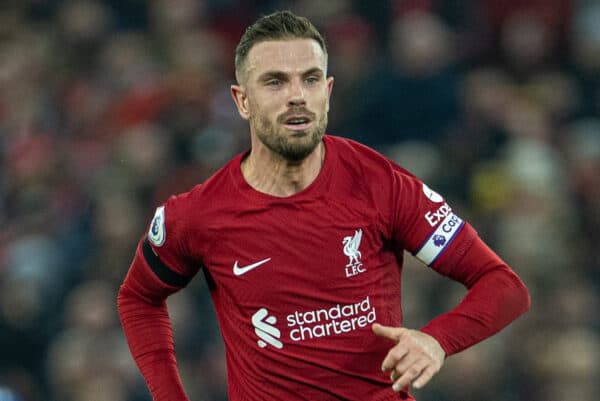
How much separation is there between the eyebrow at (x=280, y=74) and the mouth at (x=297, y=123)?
0.45 feet

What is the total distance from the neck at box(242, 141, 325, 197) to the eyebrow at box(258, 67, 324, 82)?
25cm

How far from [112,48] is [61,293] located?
2673mm

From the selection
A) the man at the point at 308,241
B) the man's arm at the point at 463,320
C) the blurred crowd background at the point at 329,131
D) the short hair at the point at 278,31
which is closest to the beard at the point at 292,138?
the man at the point at 308,241

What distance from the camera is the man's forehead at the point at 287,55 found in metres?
3.76

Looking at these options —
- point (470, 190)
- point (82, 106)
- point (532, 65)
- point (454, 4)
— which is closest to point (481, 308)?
point (470, 190)

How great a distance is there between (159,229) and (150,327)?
1.40ft

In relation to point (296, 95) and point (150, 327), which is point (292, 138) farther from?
point (150, 327)

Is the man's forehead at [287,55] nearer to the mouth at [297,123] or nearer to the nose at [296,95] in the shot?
the nose at [296,95]

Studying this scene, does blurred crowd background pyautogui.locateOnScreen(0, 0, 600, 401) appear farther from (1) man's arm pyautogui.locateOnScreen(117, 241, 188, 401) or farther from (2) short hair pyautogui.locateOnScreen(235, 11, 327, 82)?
(2) short hair pyautogui.locateOnScreen(235, 11, 327, 82)

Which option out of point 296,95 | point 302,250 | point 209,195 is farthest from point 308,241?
point 296,95

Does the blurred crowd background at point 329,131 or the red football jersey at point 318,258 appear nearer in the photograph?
the red football jersey at point 318,258

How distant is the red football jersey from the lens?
149 inches

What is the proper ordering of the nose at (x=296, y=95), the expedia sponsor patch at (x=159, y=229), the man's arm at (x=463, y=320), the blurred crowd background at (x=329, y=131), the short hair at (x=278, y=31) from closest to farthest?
the man's arm at (x=463, y=320)
the nose at (x=296, y=95)
the short hair at (x=278, y=31)
the expedia sponsor patch at (x=159, y=229)
the blurred crowd background at (x=329, y=131)

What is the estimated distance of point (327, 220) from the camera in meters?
3.83
